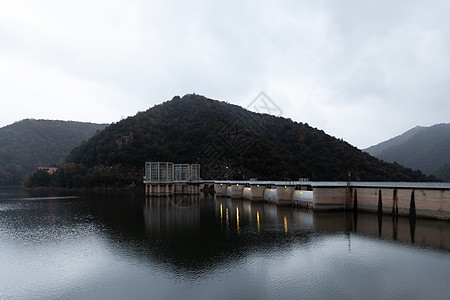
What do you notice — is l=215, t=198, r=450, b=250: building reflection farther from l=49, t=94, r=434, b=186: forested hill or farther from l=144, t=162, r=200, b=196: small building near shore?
l=49, t=94, r=434, b=186: forested hill

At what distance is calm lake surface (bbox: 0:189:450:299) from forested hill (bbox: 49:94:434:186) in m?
91.4

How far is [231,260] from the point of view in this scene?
25422mm

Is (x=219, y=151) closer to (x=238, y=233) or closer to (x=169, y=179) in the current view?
(x=169, y=179)

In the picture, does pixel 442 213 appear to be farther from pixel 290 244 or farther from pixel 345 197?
pixel 290 244

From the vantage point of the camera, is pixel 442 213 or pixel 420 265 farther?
pixel 442 213

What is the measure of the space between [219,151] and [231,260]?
129218 millimetres

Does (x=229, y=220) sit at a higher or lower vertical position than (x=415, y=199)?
lower

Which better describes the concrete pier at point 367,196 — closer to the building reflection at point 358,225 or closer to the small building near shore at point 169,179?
the building reflection at point 358,225

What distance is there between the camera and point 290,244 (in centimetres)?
3073

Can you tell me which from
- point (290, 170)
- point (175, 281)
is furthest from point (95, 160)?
point (175, 281)

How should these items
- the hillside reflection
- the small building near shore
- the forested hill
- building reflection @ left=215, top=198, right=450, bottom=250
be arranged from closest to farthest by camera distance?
the hillside reflection < building reflection @ left=215, top=198, right=450, bottom=250 < the small building near shore < the forested hill

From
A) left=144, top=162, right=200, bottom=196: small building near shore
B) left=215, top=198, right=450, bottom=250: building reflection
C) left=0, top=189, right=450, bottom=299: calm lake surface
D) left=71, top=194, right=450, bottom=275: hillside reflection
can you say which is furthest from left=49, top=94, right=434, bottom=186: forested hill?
left=0, top=189, right=450, bottom=299: calm lake surface

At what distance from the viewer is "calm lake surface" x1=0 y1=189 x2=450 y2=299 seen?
1923 centimetres

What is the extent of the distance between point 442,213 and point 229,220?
103ft
